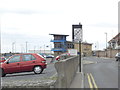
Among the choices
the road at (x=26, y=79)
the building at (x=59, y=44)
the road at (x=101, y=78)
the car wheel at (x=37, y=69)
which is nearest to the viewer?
the road at (x=26, y=79)

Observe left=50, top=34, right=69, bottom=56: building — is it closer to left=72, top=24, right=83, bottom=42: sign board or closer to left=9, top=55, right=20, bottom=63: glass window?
left=72, top=24, right=83, bottom=42: sign board

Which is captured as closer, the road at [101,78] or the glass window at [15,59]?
the road at [101,78]

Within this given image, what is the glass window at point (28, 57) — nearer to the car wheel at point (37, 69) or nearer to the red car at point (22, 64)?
the red car at point (22, 64)

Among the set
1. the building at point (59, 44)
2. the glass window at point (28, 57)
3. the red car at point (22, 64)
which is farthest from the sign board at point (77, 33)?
the building at point (59, 44)

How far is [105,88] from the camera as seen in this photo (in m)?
11.3

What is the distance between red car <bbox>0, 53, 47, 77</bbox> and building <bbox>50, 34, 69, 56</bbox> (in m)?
76.4

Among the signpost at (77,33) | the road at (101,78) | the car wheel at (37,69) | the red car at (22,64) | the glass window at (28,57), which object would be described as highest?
the signpost at (77,33)

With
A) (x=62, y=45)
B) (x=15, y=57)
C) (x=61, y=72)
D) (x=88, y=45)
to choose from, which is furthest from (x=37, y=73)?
(x=88, y=45)

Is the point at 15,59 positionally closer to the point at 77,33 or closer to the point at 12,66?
the point at 12,66

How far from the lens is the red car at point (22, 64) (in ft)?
59.9

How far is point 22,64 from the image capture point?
1834cm

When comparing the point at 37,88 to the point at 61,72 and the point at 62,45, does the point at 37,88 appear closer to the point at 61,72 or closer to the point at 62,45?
the point at 61,72

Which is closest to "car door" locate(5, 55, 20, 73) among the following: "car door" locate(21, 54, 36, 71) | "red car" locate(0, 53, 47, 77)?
"red car" locate(0, 53, 47, 77)

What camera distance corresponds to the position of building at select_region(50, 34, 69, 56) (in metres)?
97.1
